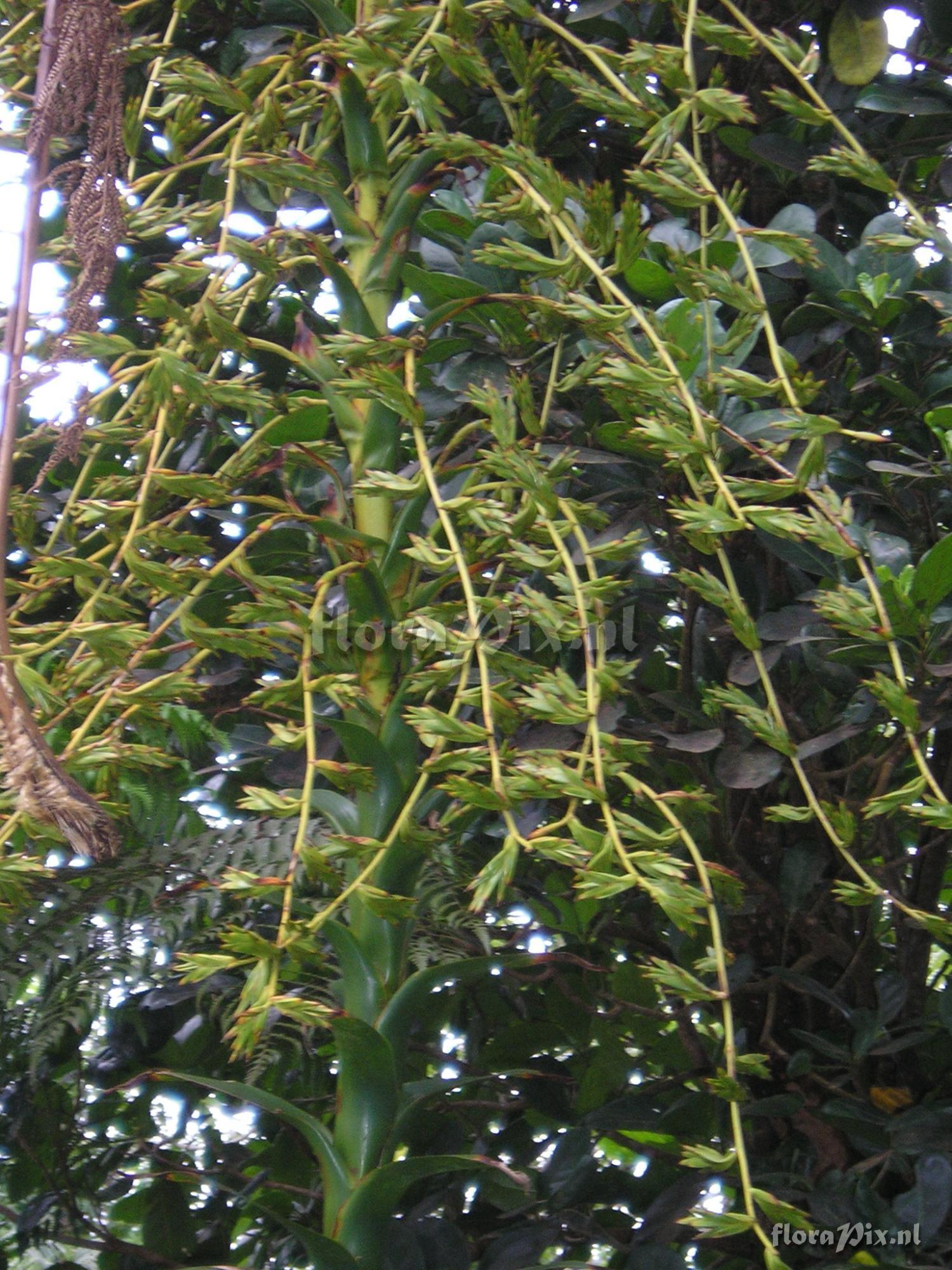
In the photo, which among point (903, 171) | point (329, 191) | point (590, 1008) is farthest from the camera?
point (590, 1008)

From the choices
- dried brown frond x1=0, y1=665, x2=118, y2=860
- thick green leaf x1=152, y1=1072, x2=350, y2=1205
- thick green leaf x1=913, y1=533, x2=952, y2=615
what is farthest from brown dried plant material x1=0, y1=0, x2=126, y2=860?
thick green leaf x1=913, y1=533, x2=952, y2=615

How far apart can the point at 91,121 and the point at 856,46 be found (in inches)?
25.3

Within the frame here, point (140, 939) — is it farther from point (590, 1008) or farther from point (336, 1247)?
point (590, 1008)

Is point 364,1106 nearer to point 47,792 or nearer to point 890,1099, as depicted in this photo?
point 47,792

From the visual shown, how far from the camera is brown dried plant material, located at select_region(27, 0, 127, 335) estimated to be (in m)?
0.78

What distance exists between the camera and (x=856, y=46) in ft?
3.28

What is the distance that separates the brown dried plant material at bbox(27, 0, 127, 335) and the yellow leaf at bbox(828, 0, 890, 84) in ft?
1.97

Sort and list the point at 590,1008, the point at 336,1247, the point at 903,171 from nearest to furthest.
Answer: the point at 336,1247, the point at 903,171, the point at 590,1008

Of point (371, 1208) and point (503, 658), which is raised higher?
point (503, 658)

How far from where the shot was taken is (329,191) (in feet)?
2.83

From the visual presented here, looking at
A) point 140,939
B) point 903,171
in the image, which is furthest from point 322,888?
point 903,171

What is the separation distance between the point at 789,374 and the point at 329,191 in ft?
1.20

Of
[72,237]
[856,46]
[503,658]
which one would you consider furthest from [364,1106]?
[856,46]

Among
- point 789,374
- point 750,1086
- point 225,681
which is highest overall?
point 789,374
